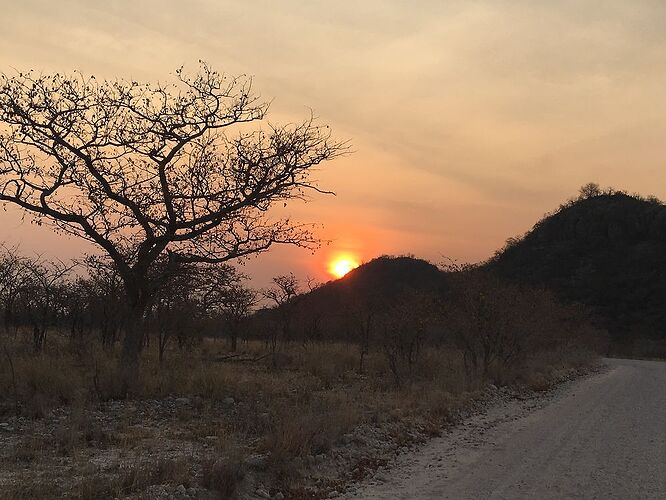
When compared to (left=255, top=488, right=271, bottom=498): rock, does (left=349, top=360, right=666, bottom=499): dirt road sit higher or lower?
higher

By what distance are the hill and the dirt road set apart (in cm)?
5175

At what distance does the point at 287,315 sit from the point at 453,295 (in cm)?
1384

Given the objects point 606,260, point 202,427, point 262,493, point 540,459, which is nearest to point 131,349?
point 202,427

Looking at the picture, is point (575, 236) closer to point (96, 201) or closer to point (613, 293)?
point (613, 293)

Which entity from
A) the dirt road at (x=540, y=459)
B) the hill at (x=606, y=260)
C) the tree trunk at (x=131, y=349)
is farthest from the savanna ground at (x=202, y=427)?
the hill at (x=606, y=260)

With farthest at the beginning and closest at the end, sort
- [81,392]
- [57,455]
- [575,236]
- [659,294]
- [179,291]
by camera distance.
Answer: [575,236] → [659,294] → [179,291] → [81,392] → [57,455]

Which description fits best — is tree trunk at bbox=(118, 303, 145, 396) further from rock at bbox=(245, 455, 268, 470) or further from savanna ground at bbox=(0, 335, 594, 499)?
rock at bbox=(245, 455, 268, 470)

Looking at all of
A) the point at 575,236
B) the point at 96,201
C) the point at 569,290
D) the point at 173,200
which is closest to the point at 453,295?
the point at 173,200

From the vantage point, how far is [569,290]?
72500 mm

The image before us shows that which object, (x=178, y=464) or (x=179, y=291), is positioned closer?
(x=178, y=464)

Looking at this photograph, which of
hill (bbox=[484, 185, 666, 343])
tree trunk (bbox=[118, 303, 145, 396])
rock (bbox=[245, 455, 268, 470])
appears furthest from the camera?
hill (bbox=[484, 185, 666, 343])

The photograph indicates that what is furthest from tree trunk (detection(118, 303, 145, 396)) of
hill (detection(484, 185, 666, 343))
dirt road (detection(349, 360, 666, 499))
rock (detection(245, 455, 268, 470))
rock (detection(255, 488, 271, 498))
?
hill (detection(484, 185, 666, 343))

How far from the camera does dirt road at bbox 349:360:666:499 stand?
23.0ft

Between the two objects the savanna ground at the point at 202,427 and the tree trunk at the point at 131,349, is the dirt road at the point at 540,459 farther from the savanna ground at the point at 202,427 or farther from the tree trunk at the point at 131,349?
the tree trunk at the point at 131,349
